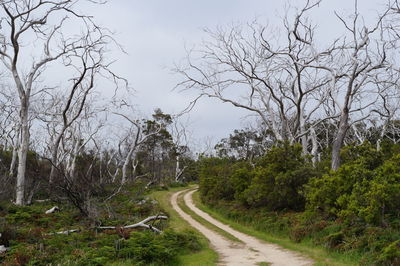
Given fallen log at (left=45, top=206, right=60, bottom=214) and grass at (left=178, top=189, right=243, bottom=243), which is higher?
fallen log at (left=45, top=206, right=60, bottom=214)

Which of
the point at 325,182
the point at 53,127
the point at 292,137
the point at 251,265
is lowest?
the point at 251,265

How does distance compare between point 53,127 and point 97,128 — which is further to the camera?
point 97,128

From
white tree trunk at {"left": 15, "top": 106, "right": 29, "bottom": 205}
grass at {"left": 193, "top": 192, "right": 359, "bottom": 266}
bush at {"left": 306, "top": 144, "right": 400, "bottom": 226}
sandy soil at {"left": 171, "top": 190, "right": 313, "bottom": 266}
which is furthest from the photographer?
white tree trunk at {"left": 15, "top": 106, "right": 29, "bottom": 205}

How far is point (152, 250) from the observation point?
980 centimetres

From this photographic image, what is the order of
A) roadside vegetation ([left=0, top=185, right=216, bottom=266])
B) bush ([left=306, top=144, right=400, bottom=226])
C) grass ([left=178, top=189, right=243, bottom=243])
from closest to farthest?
roadside vegetation ([left=0, top=185, right=216, bottom=266]), bush ([left=306, top=144, right=400, bottom=226]), grass ([left=178, top=189, right=243, bottom=243])

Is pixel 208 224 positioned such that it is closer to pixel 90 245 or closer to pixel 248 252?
pixel 248 252

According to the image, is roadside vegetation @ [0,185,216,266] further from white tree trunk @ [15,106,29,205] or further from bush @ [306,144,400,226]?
bush @ [306,144,400,226]

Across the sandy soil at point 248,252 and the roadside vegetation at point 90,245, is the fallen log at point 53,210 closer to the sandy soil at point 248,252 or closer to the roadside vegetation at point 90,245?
the roadside vegetation at point 90,245

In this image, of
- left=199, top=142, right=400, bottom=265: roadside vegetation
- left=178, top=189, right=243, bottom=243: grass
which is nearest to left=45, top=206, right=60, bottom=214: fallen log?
left=178, top=189, right=243, bottom=243: grass

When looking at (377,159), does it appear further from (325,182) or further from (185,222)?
(185,222)

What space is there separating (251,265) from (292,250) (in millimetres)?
2466

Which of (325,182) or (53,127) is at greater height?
(53,127)

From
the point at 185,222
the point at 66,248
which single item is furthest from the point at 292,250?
the point at 185,222

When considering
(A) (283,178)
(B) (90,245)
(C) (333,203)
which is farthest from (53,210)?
(C) (333,203)
